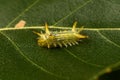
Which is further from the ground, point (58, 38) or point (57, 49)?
point (58, 38)

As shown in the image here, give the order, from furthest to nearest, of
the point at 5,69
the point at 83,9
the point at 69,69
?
the point at 83,9 < the point at 5,69 < the point at 69,69

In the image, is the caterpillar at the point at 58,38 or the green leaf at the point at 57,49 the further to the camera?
the caterpillar at the point at 58,38

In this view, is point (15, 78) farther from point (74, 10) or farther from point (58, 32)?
point (74, 10)

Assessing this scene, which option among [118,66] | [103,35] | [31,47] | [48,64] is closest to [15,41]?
[31,47]

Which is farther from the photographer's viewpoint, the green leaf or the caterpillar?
the caterpillar
